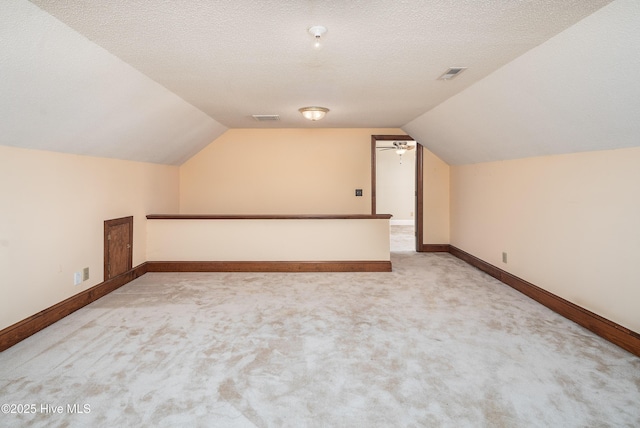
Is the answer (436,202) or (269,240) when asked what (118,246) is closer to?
(269,240)

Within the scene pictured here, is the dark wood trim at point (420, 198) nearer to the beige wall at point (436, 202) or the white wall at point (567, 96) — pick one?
the beige wall at point (436, 202)

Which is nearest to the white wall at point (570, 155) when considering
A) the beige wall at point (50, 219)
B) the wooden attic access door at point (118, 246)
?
the beige wall at point (50, 219)

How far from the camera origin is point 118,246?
165 inches

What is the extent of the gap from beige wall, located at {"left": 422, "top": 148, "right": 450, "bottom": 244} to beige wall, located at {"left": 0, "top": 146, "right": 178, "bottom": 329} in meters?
4.74

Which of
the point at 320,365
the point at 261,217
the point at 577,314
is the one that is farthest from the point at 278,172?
the point at 577,314

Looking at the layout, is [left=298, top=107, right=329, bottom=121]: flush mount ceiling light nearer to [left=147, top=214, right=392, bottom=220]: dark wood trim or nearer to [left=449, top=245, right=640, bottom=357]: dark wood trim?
[left=147, top=214, right=392, bottom=220]: dark wood trim

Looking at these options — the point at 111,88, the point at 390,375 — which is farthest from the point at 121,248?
the point at 390,375

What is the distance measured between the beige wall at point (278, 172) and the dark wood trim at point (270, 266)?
4.88ft

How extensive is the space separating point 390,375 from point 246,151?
478 cm

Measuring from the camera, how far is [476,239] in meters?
5.21

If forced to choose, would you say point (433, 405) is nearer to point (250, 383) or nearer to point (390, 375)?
point (390, 375)

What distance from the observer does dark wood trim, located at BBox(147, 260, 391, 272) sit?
4.92 m

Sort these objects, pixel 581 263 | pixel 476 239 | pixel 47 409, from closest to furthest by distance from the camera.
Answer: pixel 47 409 → pixel 581 263 → pixel 476 239

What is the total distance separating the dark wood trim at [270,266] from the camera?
4918 mm
